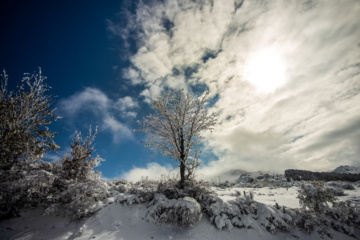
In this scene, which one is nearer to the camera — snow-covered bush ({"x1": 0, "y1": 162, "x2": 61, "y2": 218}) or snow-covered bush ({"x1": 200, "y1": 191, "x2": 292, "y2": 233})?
snow-covered bush ({"x1": 0, "y1": 162, "x2": 61, "y2": 218})

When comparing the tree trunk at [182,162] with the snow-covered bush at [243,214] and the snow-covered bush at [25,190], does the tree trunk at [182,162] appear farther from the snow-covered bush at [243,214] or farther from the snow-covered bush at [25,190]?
the snow-covered bush at [25,190]

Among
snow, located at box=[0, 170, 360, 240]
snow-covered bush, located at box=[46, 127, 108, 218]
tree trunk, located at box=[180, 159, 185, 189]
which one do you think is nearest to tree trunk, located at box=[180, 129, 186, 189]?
tree trunk, located at box=[180, 159, 185, 189]

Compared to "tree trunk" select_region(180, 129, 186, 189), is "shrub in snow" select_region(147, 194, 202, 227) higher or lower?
lower

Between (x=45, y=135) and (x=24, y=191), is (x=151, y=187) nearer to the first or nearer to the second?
(x=24, y=191)

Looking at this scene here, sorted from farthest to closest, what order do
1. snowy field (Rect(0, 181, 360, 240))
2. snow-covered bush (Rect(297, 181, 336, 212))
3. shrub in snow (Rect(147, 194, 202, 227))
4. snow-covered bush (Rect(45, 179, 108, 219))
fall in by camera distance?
snow-covered bush (Rect(297, 181, 336, 212)), shrub in snow (Rect(147, 194, 202, 227)), snow-covered bush (Rect(45, 179, 108, 219)), snowy field (Rect(0, 181, 360, 240))

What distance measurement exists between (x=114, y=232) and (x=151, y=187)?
3146mm

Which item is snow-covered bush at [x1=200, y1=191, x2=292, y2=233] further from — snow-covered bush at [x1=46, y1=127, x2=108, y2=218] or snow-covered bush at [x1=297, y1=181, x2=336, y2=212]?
snow-covered bush at [x1=46, y1=127, x2=108, y2=218]

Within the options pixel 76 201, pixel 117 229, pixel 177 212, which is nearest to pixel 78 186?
pixel 76 201

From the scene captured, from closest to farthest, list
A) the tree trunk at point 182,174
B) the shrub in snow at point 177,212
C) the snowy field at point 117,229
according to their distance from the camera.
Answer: the snowy field at point 117,229 → the shrub in snow at point 177,212 → the tree trunk at point 182,174

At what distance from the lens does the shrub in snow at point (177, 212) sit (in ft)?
23.4

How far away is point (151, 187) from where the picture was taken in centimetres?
949

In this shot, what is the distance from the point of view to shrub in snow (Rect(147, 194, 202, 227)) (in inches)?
280

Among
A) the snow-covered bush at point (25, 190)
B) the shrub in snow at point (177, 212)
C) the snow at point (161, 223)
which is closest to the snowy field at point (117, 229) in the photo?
the snow at point (161, 223)

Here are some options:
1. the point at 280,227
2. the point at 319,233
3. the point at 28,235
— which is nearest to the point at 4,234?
the point at 28,235
